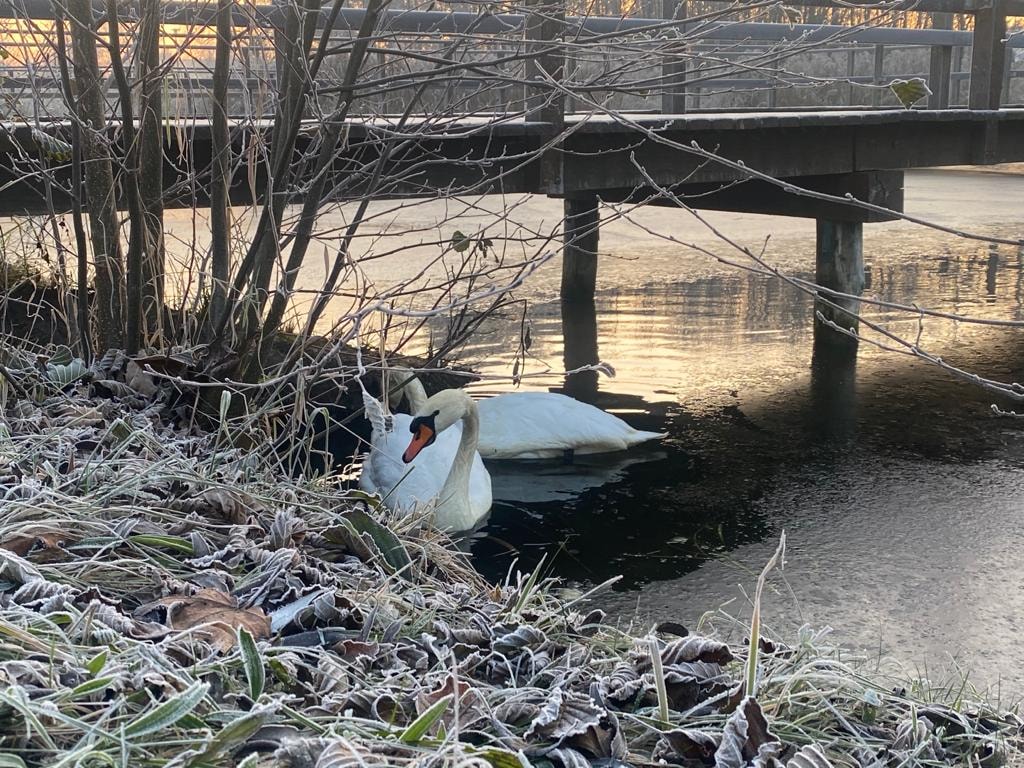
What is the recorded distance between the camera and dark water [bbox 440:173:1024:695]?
443 centimetres

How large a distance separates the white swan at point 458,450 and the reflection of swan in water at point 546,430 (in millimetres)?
863

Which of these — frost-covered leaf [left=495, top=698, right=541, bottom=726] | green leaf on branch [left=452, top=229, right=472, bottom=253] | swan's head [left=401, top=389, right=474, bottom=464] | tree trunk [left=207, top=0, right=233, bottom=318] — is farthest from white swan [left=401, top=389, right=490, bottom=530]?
frost-covered leaf [left=495, top=698, right=541, bottom=726]

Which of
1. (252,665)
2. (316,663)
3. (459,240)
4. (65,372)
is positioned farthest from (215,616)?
(459,240)

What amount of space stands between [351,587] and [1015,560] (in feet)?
11.0

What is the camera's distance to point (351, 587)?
2557 millimetres

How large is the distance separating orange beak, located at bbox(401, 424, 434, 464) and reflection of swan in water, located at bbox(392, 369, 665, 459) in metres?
1.10

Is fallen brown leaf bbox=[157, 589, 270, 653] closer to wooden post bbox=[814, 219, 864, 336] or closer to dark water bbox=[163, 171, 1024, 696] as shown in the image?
dark water bbox=[163, 171, 1024, 696]

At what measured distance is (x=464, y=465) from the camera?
5.29 m

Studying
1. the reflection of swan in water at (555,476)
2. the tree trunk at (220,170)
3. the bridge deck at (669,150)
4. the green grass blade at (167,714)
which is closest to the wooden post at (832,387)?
the reflection of swan in water at (555,476)

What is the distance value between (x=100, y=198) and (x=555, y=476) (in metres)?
2.93

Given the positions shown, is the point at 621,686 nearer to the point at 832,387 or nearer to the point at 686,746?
the point at 686,746

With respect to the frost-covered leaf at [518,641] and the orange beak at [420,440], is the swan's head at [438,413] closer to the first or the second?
the orange beak at [420,440]

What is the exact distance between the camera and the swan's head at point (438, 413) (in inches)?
204

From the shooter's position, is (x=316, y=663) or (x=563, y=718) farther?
(x=316, y=663)
